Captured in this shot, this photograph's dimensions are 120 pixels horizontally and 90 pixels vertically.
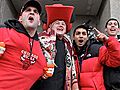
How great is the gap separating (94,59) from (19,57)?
27.4 inches

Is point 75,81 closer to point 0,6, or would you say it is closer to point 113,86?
point 113,86

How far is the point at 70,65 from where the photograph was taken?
81.4 inches

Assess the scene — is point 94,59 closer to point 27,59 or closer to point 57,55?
point 57,55

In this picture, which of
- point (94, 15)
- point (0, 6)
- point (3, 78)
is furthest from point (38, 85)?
point (94, 15)

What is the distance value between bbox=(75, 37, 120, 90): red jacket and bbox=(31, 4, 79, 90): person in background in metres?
0.08

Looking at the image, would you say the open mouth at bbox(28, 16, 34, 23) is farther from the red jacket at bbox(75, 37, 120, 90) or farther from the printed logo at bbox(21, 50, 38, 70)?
the red jacket at bbox(75, 37, 120, 90)

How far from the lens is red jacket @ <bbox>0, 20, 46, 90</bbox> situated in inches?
65.2

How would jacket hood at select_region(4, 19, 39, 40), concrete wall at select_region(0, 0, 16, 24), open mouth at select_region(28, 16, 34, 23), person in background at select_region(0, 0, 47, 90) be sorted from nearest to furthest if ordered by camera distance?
person in background at select_region(0, 0, 47, 90), jacket hood at select_region(4, 19, 39, 40), open mouth at select_region(28, 16, 34, 23), concrete wall at select_region(0, 0, 16, 24)

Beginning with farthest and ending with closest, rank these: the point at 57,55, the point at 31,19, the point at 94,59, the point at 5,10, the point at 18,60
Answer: the point at 5,10, the point at 94,59, the point at 57,55, the point at 31,19, the point at 18,60

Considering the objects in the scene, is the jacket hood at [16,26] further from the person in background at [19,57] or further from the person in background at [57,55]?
the person in background at [57,55]

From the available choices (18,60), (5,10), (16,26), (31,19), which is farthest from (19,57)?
(5,10)

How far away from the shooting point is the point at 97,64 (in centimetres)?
212

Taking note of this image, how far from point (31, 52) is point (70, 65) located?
1.33 feet

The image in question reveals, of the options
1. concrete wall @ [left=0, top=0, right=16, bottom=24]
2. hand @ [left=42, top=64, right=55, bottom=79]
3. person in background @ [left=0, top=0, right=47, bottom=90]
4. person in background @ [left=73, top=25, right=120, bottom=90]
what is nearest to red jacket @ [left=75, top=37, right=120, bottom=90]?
person in background @ [left=73, top=25, right=120, bottom=90]
